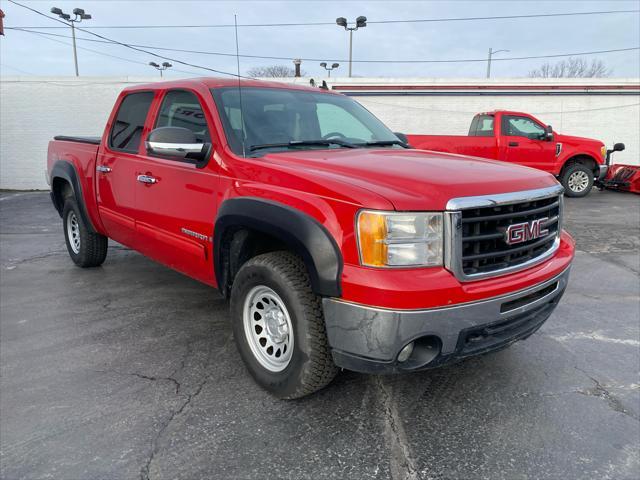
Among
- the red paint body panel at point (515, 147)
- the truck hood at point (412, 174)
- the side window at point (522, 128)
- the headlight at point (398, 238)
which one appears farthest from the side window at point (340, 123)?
the side window at point (522, 128)

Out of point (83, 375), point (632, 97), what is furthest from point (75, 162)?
point (632, 97)

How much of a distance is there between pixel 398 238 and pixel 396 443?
106 cm

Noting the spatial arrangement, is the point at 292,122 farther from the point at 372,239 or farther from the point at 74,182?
the point at 74,182

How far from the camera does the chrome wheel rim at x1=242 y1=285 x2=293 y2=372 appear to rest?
2725mm

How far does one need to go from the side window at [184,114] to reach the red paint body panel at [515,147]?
8049 mm

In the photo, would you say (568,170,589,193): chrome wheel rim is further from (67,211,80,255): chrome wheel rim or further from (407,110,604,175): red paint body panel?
(67,211,80,255): chrome wheel rim

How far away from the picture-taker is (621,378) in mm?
3129

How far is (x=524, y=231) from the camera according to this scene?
2523 mm

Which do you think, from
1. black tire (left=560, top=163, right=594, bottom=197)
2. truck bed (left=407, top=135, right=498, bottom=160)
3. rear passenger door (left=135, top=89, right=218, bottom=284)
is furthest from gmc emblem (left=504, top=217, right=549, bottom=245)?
black tire (left=560, top=163, right=594, bottom=197)

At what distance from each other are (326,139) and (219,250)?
44.4 inches

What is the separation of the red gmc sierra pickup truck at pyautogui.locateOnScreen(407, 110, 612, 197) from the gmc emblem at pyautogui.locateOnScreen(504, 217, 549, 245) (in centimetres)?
873

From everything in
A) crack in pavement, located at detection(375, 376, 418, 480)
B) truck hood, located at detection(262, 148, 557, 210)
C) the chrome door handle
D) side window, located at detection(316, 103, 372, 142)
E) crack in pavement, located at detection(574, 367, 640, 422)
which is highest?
side window, located at detection(316, 103, 372, 142)

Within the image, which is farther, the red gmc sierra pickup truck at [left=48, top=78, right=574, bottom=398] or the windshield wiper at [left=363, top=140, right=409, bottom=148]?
the windshield wiper at [left=363, top=140, right=409, bottom=148]

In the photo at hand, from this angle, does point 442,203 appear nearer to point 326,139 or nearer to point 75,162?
point 326,139
